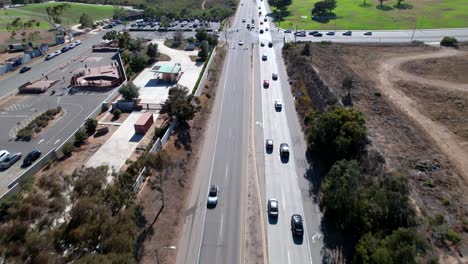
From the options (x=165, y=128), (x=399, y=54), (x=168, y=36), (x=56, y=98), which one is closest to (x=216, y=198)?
(x=165, y=128)

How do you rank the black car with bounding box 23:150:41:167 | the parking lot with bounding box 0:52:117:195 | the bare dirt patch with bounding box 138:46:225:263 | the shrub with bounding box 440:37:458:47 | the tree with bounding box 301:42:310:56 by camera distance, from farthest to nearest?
1. the shrub with bounding box 440:37:458:47
2. the tree with bounding box 301:42:310:56
3. the parking lot with bounding box 0:52:117:195
4. the black car with bounding box 23:150:41:167
5. the bare dirt patch with bounding box 138:46:225:263

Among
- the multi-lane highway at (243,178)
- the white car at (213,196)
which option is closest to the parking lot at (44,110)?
the multi-lane highway at (243,178)

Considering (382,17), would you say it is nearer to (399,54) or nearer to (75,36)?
(399,54)

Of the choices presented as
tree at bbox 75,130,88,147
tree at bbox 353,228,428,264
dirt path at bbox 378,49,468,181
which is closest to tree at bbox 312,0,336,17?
dirt path at bbox 378,49,468,181

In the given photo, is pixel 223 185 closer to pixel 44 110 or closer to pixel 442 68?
pixel 44 110

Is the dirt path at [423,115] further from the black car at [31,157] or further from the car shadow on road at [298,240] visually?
the black car at [31,157]

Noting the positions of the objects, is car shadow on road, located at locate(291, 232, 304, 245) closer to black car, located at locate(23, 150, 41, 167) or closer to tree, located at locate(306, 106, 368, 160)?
tree, located at locate(306, 106, 368, 160)

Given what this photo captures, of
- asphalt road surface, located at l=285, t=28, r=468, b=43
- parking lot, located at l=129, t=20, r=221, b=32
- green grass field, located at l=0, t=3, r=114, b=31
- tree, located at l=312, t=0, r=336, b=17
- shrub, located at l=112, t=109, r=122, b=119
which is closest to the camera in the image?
shrub, located at l=112, t=109, r=122, b=119
